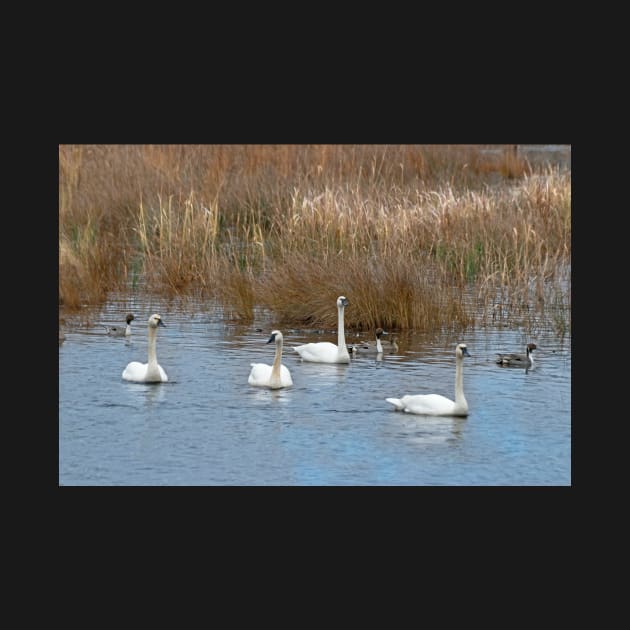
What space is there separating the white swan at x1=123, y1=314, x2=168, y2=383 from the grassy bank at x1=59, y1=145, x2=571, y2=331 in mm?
3447

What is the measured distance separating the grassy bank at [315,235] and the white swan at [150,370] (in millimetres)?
3447

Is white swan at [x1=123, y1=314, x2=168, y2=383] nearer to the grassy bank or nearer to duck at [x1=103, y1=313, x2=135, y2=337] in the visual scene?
duck at [x1=103, y1=313, x2=135, y2=337]

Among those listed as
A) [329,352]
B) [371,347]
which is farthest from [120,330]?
[371,347]

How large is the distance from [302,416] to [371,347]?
3.16 m

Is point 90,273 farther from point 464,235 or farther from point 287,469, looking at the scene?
point 287,469

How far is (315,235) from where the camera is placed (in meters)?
20.9

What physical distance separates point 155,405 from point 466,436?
10.9 feet

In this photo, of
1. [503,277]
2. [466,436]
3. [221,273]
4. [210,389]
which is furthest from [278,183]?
[466,436]

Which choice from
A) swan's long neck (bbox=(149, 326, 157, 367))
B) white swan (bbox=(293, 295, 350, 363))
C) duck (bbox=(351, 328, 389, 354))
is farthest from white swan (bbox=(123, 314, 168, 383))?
duck (bbox=(351, 328, 389, 354))

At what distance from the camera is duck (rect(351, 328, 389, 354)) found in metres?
17.7

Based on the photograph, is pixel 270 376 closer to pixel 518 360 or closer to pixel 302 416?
pixel 302 416

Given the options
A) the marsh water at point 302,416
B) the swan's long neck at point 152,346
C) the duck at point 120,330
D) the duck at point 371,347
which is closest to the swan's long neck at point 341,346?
the marsh water at point 302,416

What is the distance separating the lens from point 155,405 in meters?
15.4

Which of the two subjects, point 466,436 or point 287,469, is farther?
→ point 466,436
